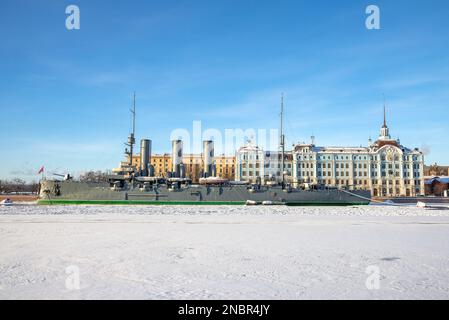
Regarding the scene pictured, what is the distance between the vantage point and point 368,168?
81.1m

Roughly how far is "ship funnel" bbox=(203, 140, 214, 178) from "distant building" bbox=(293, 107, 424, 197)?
4164 cm

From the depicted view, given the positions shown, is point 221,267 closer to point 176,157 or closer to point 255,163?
point 176,157

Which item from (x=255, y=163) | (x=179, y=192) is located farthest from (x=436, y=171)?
(x=179, y=192)

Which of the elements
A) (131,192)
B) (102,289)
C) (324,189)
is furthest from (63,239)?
(324,189)

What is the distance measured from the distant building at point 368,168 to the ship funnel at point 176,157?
4379 cm

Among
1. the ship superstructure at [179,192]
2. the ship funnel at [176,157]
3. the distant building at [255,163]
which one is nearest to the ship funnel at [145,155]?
the ship superstructure at [179,192]

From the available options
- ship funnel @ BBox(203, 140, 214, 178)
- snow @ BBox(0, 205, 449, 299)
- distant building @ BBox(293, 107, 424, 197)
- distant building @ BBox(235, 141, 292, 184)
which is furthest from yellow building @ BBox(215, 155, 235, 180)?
snow @ BBox(0, 205, 449, 299)

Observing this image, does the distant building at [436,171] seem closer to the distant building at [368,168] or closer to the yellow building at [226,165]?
the distant building at [368,168]

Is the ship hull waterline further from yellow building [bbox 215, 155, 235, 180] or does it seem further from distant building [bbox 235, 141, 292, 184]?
yellow building [bbox 215, 155, 235, 180]

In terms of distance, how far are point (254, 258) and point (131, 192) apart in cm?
3296

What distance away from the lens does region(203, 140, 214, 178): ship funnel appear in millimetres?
42875

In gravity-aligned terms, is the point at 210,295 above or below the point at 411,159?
below

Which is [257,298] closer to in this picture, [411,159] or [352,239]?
[352,239]
